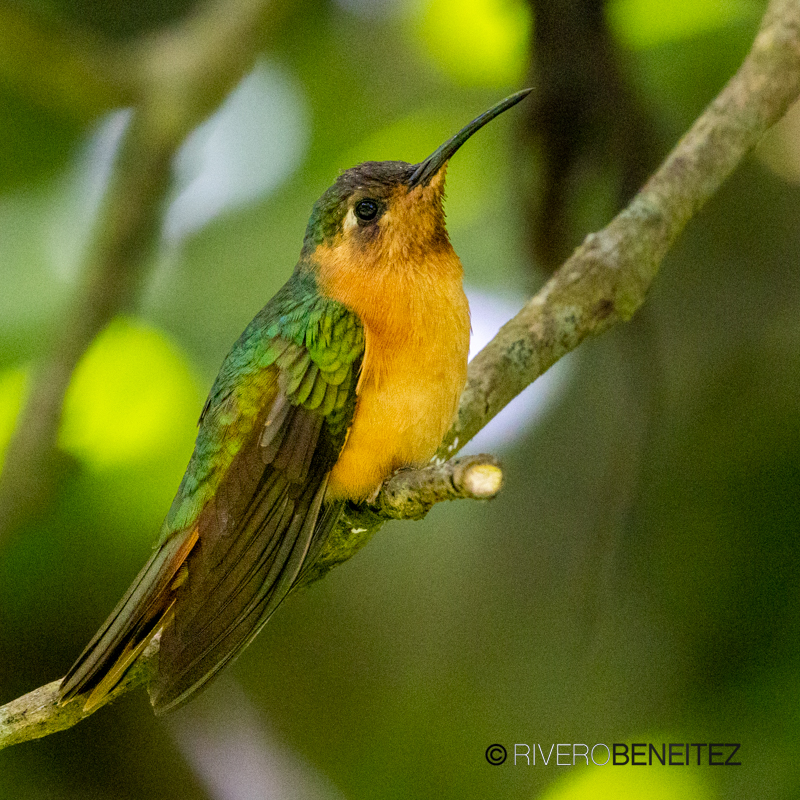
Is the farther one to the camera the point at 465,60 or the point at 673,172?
the point at 465,60

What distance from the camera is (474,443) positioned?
2.16 meters

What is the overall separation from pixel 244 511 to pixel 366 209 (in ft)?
2.08

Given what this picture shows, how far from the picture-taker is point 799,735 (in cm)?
168

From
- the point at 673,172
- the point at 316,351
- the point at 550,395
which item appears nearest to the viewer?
the point at 316,351

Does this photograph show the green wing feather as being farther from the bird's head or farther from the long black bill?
the long black bill

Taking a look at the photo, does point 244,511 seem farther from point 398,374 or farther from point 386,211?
point 386,211

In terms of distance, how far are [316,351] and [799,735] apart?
126cm

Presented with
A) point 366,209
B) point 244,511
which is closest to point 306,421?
point 244,511

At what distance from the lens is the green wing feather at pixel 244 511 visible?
4.18ft

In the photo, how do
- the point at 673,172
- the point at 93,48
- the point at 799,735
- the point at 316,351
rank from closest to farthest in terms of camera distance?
Result: the point at 316,351, the point at 799,735, the point at 673,172, the point at 93,48

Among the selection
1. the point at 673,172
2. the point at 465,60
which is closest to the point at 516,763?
the point at 673,172

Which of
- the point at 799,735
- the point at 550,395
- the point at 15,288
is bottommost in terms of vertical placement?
the point at 799,735

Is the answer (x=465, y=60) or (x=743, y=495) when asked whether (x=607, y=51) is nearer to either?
(x=465, y=60)
